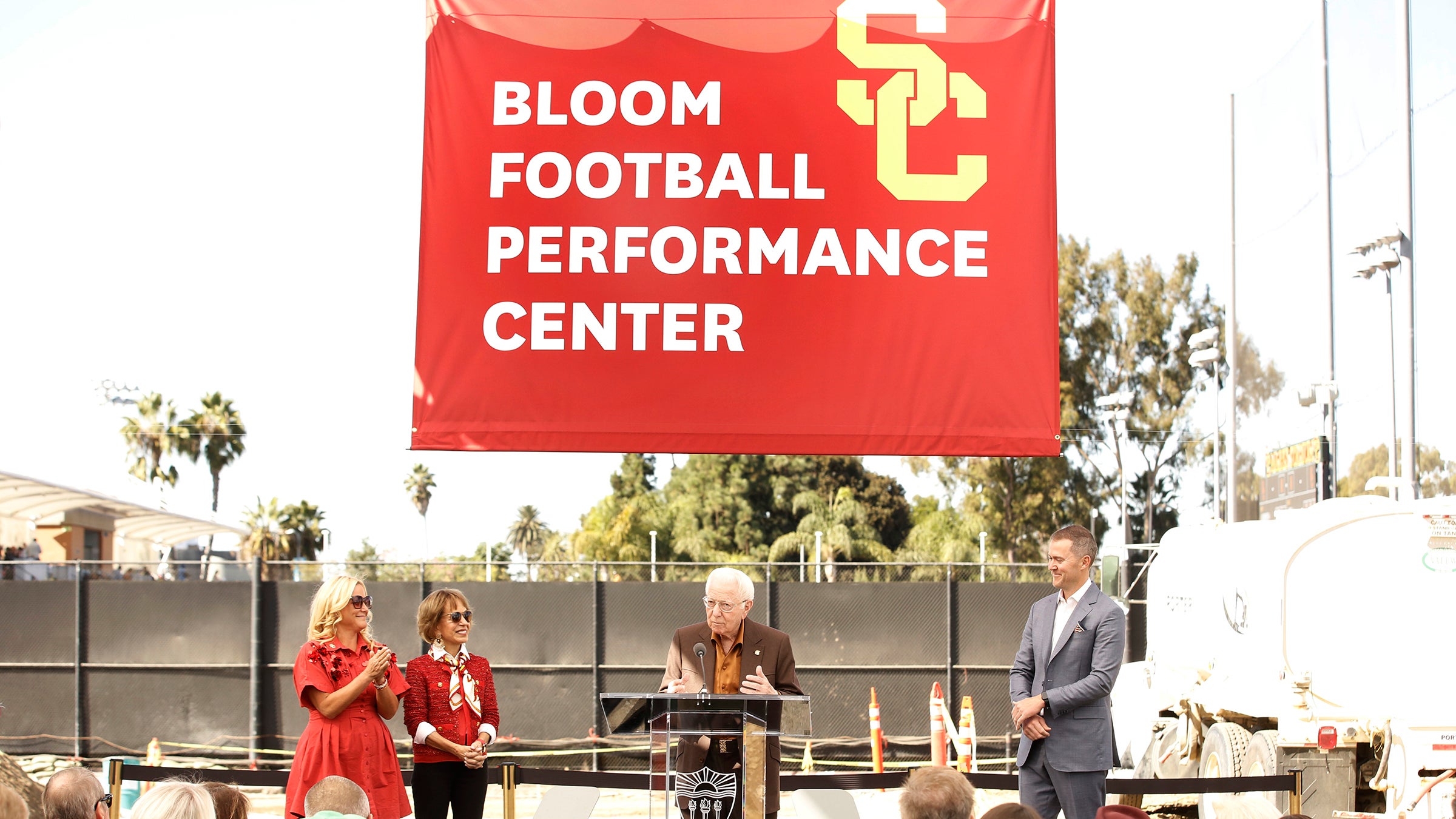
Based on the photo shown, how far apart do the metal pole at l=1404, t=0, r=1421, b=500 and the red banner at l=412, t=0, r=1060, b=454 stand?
8.44 m

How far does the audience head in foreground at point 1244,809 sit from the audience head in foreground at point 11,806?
10.1 ft

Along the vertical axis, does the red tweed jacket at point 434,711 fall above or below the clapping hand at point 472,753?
above

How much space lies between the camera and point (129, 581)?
55.4 feet

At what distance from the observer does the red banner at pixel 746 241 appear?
25.7ft

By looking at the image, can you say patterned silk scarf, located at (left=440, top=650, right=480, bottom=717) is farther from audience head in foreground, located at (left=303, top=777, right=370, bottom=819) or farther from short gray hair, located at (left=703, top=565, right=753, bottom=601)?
audience head in foreground, located at (left=303, top=777, right=370, bottom=819)

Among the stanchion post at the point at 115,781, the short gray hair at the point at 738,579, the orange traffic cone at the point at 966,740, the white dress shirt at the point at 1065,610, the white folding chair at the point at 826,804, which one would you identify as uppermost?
the short gray hair at the point at 738,579

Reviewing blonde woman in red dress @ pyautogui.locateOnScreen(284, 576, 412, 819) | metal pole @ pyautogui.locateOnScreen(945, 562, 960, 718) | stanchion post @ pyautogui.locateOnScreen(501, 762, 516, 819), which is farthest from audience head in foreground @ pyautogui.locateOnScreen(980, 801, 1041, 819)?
metal pole @ pyautogui.locateOnScreen(945, 562, 960, 718)

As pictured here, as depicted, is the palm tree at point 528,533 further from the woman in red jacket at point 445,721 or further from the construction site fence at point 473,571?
the woman in red jacket at point 445,721

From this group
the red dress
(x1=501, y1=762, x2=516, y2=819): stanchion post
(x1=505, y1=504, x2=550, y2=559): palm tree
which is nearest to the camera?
the red dress

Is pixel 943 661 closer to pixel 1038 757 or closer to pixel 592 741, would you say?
pixel 592 741

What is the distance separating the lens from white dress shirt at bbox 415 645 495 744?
5.95m

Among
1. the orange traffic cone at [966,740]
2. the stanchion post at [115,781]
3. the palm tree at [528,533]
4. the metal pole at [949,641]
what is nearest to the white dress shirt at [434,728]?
the stanchion post at [115,781]

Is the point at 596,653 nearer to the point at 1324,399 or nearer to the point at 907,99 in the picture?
the point at 1324,399

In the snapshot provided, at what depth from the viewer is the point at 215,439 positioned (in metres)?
63.6
